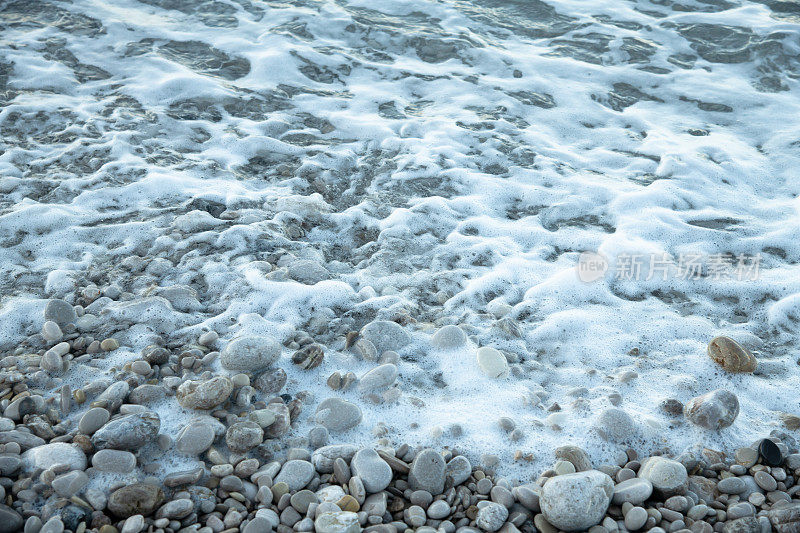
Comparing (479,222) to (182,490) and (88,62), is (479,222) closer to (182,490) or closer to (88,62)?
(182,490)

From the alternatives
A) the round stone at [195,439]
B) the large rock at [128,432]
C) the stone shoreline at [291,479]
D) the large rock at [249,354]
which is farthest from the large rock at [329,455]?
the large rock at [128,432]

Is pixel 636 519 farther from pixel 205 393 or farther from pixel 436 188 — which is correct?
pixel 436 188

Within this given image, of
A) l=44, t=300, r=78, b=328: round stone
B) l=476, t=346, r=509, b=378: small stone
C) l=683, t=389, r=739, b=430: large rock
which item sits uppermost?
l=683, t=389, r=739, b=430: large rock

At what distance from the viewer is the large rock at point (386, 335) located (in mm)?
2730

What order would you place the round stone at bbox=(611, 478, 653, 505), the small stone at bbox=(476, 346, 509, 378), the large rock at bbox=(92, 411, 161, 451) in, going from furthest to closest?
1. the small stone at bbox=(476, 346, 509, 378)
2. the large rock at bbox=(92, 411, 161, 451)
3. the round stone at bbox=(611, 478, 653, 505)

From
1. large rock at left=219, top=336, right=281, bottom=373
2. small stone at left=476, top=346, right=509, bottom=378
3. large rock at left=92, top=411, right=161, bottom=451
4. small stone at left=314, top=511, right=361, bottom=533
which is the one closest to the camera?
small stone at left=314, top=511, right=361, bottom=533

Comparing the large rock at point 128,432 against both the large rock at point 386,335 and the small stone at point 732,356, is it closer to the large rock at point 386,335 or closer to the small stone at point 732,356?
the large rock at point 386,335

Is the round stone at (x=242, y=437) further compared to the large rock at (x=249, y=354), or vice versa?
the large rock at (x=249, y=354)

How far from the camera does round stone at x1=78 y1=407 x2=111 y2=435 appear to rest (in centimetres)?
215

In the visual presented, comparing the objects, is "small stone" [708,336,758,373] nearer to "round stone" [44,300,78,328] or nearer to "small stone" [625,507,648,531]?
"small stone" [625,507,648,531]

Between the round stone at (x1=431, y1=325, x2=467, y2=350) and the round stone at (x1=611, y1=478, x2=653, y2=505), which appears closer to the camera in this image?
the round stone at (x1=611, y1=478, x2=653, y2=505)

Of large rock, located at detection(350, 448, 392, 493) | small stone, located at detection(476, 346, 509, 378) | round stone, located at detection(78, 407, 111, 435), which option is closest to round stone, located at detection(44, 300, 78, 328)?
round stone, located at detection(78, 407, 111, 435)

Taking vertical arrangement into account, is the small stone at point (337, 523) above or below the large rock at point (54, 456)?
above

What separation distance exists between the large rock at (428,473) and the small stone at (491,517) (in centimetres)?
18
